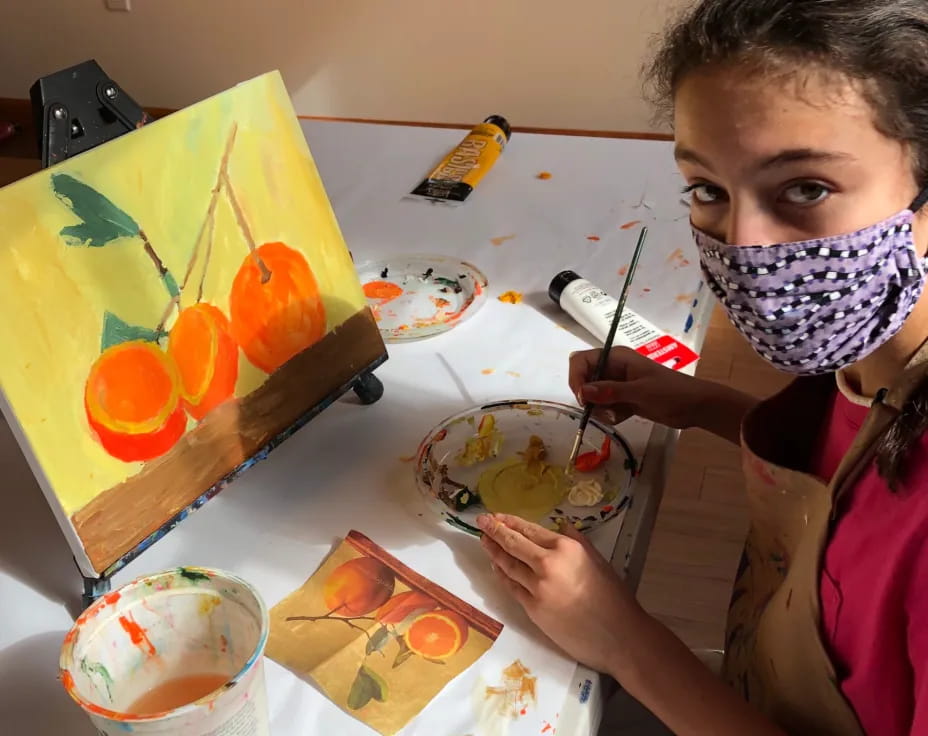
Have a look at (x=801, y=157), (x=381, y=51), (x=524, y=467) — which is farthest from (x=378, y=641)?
(x=381, y=51)

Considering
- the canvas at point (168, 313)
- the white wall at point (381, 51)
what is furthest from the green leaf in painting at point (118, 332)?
the white wall at point (381, 51)

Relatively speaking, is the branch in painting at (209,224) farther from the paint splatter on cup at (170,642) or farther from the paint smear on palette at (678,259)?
the paint smear on palette at (678,259)

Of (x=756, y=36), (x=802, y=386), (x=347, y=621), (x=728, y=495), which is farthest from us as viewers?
(x=728, y=495)

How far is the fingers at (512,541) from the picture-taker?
2.34ft

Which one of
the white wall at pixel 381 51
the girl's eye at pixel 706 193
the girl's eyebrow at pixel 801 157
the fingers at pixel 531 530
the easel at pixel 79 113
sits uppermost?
the easel at pixel 79 113

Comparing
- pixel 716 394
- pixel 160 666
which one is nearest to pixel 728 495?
pixel 716 394

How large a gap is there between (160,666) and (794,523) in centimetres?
51

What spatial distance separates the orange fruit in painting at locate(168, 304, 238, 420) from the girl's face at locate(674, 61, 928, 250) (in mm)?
412

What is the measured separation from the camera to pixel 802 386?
0.85 meters

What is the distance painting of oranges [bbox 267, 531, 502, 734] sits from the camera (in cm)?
66

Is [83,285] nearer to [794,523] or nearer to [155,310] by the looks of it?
[155,310]

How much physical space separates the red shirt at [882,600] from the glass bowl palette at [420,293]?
517 mm

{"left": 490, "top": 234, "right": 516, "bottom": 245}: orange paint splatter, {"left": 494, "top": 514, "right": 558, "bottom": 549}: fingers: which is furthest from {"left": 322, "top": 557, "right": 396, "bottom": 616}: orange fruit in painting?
{"left": 490, "top": 234, "right": 516, "bottom": 245}: orange paint splatter

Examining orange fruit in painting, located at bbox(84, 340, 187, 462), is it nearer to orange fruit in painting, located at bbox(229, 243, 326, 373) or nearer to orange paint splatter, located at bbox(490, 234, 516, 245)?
orange fruit in painting, located at bbox(229, 243, 326, 373)
